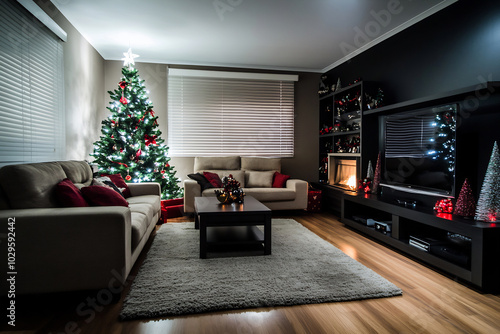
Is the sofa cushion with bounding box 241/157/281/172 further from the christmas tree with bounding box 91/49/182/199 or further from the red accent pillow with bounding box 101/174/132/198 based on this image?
the red accent pillow with bounding box 101/174/132/198

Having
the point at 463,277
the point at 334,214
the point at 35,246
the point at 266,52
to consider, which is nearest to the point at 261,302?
the point at 35,246

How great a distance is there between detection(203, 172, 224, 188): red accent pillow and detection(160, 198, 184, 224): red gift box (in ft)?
1.82

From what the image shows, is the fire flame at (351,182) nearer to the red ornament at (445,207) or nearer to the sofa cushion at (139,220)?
the red ornament at (445,207)

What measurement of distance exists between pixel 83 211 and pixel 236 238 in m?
1.56

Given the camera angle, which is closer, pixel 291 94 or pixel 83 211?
pixel 83 211

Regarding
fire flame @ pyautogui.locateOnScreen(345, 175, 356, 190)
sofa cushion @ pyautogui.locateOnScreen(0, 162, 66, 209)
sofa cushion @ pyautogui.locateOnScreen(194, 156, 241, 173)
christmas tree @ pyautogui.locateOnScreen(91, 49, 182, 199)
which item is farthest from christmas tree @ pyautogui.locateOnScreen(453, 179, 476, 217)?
christmas tree @ pyautogui.locateOnScreen(91, 49, 182, 199)

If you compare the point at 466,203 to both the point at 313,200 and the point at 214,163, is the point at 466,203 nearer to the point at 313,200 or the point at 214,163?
the point at 313,200

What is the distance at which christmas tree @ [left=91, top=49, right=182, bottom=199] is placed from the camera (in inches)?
173

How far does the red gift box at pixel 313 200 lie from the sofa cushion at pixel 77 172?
341 centimetres

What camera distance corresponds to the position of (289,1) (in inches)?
126

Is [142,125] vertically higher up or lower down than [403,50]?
lower down

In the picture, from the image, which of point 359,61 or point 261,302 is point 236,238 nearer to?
point 261,302

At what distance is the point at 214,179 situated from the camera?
191 inches

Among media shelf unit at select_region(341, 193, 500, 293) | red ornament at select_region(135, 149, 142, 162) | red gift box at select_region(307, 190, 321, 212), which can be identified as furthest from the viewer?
red gift box at select_region(307, 190, 321, 212)
